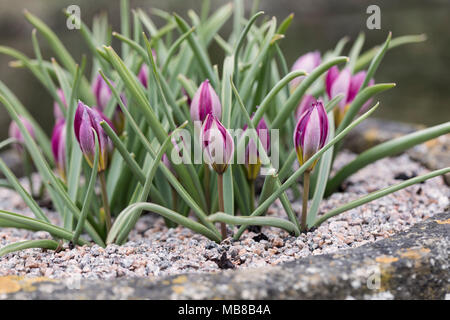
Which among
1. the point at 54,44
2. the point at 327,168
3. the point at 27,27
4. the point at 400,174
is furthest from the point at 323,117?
the point at 27,27

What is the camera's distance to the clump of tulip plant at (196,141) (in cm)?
76

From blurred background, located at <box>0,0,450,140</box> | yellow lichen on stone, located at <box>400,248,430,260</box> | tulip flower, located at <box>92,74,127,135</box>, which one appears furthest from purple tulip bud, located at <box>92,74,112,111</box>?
blurred background, located at <box>0,0,450,140</box>

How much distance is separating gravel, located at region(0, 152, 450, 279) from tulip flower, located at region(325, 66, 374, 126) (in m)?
0.21

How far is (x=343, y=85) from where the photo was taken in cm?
105

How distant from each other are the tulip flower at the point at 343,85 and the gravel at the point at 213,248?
21cm

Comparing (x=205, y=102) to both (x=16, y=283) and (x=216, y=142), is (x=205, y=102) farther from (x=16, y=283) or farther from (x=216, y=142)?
(x=16, y=283)

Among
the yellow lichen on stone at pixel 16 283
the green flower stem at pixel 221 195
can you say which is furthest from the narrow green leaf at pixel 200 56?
the yellow lichen on stone at pixel 16 283

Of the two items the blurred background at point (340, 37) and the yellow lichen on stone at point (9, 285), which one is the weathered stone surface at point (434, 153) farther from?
the blurred background at point (340, 37)

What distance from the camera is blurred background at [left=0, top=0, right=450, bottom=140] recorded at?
3277 millimetres

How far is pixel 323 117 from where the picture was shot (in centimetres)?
Result: 76

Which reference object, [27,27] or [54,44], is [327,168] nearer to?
[54,44]

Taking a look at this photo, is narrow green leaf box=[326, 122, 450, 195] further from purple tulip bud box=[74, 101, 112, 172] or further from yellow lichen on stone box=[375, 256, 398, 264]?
purple tulip bud box=[74, 101, 112, 172]

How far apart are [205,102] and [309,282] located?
1.12ft

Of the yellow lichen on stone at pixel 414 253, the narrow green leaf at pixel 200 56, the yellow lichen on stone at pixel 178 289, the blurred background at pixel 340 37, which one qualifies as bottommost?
the yellow lichen on stone at pixel 178 289
